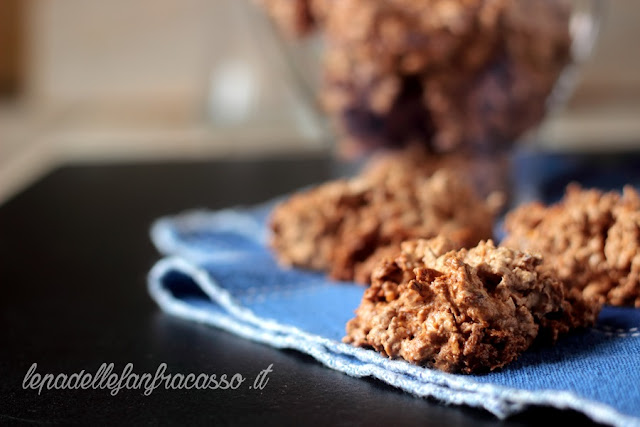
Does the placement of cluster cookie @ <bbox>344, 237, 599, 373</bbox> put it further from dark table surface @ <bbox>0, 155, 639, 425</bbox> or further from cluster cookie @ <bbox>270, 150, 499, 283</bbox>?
cluster cookie @ <bbox>270, 150, 499, 283</bbox>

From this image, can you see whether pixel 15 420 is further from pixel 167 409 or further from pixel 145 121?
pixel 145 121

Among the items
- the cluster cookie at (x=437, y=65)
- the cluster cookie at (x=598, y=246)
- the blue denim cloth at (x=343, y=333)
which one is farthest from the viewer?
the cluster cookie at (x=437, y=65)

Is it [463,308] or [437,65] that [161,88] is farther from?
[463,308]

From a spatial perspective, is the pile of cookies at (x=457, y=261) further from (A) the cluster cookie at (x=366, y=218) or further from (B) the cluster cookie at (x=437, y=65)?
(B) the cluster cookie at (x=437, y=65)

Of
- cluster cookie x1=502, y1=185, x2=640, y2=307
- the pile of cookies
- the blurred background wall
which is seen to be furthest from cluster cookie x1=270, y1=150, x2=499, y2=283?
the blurred background wall

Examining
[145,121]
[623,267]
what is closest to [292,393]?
[623,267]

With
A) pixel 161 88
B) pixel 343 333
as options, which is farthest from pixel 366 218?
pixel 161 88

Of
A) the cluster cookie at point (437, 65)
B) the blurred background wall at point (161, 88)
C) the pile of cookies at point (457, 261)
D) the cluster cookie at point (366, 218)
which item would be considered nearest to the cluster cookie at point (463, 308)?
the pile of cookies at point (457, 261)
